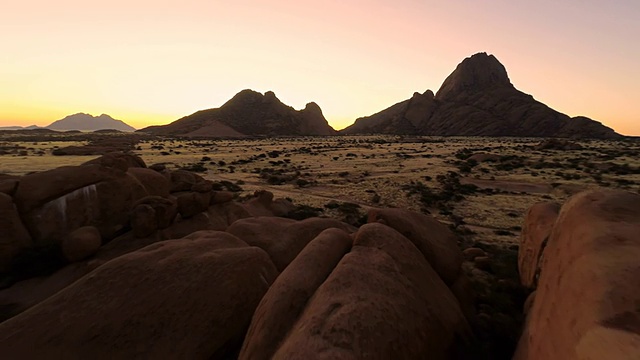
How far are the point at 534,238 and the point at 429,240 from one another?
364cm

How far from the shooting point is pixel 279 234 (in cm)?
1200

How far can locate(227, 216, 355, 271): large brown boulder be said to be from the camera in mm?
11055

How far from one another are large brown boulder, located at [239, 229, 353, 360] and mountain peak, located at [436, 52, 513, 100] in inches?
7810

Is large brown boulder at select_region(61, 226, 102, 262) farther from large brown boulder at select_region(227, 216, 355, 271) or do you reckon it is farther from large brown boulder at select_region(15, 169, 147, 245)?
large brown boulder at select_region(227, 216, 355, 271)

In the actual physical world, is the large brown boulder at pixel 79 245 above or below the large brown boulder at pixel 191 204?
below

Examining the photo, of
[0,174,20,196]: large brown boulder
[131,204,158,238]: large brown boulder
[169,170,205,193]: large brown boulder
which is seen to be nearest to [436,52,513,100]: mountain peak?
[169,170,205,193]: large brown boulder

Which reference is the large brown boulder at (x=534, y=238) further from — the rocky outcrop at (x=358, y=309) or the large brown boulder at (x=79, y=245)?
the large brown boulder at (x=79, y=245)

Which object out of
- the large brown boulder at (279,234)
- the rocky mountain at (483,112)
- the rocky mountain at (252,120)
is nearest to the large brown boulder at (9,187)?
the large brown boulder at (279,234)

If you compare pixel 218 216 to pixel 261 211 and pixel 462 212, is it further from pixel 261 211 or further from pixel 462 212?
pixel 462 212

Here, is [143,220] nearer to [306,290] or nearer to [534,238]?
[306,290]

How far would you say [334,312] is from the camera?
18.3 feet

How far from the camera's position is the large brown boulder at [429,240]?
10.2 m

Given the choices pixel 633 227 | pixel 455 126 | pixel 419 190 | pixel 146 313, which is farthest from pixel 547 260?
pixel 455 126

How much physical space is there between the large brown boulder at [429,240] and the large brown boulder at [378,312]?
1451 millimetres
